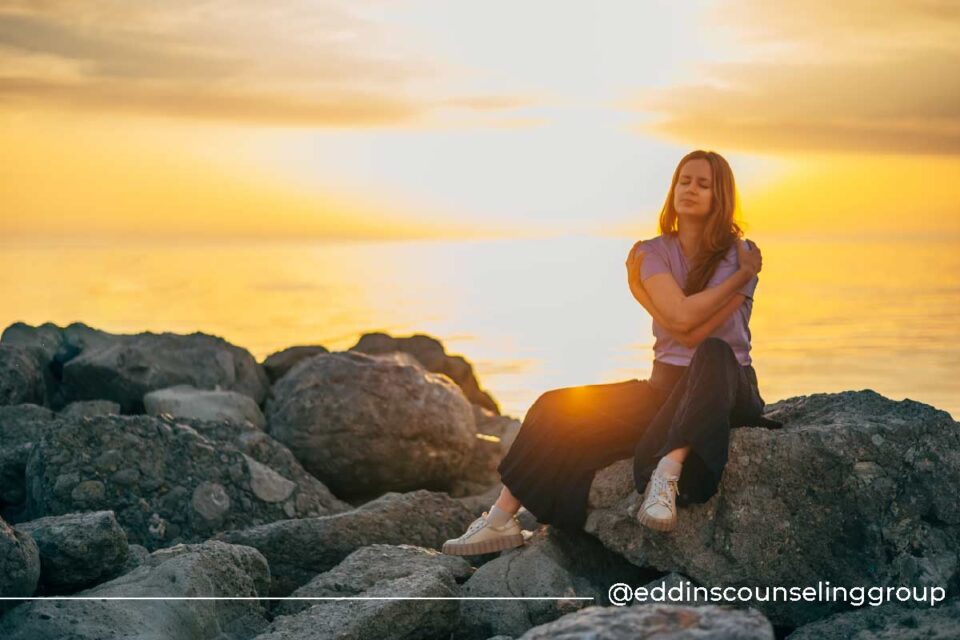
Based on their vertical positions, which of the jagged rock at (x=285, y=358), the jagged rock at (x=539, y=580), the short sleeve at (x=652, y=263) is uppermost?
the short sleeve at (x=652, y=263)

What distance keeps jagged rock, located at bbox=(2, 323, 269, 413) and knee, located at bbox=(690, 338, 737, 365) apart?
235 inches

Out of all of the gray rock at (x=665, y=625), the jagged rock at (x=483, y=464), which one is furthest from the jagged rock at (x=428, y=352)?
the gray rock at (x=665, y=625)

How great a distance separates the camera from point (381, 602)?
21.8ft

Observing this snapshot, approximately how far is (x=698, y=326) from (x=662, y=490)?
1005 mm

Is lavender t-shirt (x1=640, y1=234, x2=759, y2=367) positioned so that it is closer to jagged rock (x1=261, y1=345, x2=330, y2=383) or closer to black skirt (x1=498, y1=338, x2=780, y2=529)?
black skirt (x1=498, y1=338, x2=780, y2=529)

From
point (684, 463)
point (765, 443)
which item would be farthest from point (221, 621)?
point (765, 443)

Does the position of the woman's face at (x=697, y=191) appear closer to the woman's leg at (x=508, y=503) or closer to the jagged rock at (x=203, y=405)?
the woman's leg at (x=508, y=503)

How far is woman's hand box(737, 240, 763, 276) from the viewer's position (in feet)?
24.4

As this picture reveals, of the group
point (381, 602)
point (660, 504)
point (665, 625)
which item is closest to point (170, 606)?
point (381, 602)

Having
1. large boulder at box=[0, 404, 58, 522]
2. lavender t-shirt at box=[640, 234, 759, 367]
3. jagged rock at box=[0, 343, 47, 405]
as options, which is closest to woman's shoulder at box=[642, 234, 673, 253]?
lavender t-shirt at box=[640, 234, 759, 367]

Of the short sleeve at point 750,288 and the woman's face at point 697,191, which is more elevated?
the woman's face at point 697,191

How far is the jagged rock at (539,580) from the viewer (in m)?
7.08

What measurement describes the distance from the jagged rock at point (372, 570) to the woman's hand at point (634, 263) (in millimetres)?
1935

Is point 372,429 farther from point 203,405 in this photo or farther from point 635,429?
point 635,429
